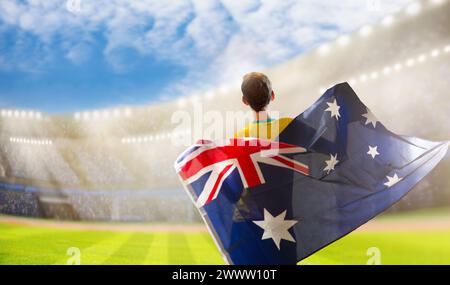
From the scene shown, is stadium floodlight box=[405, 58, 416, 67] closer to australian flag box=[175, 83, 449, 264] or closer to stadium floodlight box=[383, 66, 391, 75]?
stadium floodlight box=[383, 66, 391, 75]

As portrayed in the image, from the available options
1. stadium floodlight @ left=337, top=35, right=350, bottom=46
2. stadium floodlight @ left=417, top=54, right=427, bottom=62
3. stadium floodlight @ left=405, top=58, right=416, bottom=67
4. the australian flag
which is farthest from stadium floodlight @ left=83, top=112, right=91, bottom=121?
the australian flag

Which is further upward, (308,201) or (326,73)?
(326,73)

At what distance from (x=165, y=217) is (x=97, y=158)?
3.99 meters

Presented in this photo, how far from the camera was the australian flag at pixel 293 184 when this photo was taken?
2.46m

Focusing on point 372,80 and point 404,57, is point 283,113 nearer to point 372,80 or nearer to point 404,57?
point 372,80

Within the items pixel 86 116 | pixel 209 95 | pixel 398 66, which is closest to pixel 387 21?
pixel 398 66

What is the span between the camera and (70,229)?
39.7ft

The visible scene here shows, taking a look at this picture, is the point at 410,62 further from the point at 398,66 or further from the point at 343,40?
the point at 343,40

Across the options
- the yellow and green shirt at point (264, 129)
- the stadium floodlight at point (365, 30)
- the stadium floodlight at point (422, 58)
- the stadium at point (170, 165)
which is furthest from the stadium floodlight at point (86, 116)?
the yellow and green shirt at point (264, 129)

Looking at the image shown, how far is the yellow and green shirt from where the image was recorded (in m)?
2.40

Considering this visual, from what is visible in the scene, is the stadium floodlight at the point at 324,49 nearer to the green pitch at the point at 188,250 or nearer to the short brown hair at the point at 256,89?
the green pitch at the point at 188,250

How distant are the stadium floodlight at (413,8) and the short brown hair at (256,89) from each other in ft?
29.2

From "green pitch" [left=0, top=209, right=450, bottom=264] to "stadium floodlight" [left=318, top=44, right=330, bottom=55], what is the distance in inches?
200
